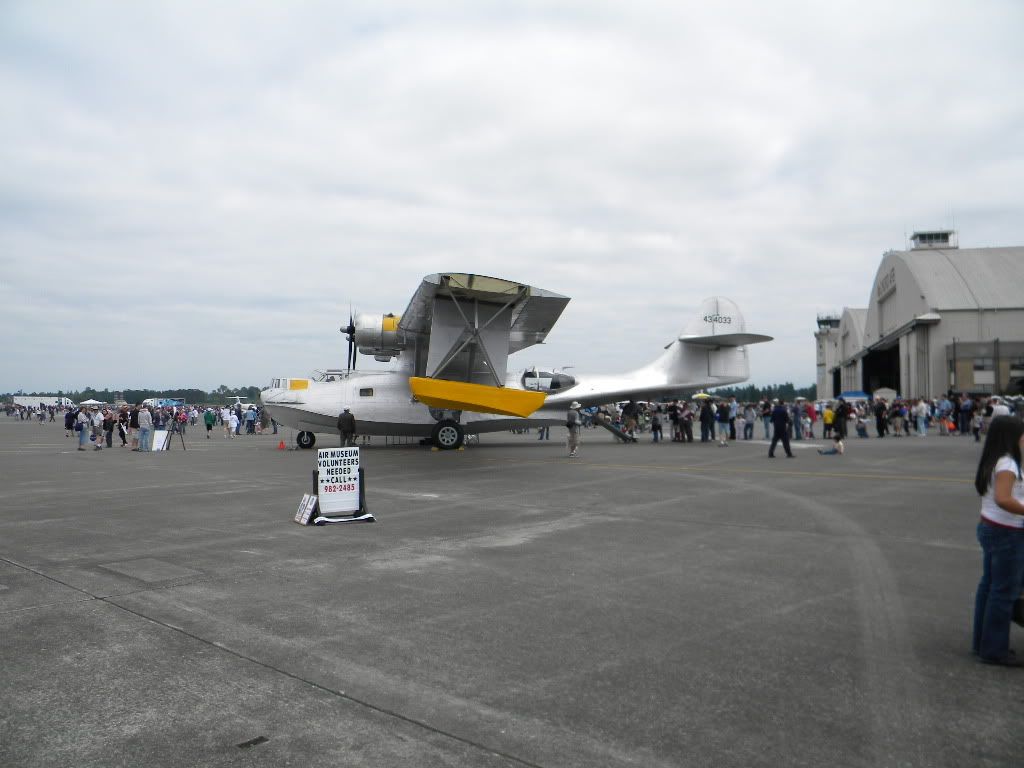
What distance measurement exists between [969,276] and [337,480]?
2471 inches

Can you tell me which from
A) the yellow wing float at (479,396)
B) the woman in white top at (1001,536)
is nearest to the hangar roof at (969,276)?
the yellow wing float at (479,396)

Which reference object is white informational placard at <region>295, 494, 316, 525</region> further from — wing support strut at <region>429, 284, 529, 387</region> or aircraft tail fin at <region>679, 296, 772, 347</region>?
aircraft tail fin at <region>679, 296, 772, 347</region>

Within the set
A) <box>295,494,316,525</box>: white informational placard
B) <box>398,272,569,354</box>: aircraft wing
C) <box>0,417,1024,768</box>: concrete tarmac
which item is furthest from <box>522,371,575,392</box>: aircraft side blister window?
<box>295,494,316,525</box>: white informational placard

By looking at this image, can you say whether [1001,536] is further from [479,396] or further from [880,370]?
[880,370]

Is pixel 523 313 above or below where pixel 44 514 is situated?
above

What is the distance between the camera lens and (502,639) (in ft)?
14.9

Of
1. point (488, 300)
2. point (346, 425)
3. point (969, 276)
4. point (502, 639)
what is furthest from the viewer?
point (969, 276)

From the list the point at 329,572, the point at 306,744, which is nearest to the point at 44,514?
the point at 329,572

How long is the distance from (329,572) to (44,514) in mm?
5864

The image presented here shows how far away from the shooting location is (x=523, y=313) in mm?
19609

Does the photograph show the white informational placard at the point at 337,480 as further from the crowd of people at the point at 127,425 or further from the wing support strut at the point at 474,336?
the crowd of people at the point at 127,425

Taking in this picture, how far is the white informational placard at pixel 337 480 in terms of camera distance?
30.3 feet

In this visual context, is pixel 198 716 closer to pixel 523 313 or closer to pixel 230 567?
pixel 230 567

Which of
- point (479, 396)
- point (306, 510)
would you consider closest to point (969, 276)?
point (479, 396)
